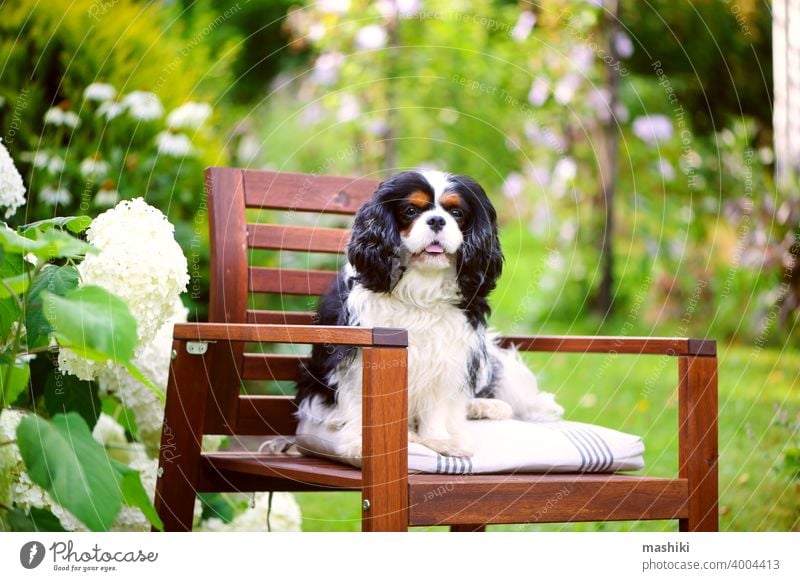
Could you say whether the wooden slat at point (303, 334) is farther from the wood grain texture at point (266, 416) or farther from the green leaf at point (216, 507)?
the green leaf at point (216, 507)

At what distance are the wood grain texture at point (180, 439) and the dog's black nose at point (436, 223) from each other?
0.62 m

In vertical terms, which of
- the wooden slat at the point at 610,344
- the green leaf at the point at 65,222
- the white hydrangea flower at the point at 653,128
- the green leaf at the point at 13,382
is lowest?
the green leaf at the point at 13,382

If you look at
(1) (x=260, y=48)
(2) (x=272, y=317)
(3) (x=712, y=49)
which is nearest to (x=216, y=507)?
(2) (x=272, y=317)

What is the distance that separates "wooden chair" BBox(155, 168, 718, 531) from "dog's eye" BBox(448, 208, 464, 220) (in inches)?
18.2

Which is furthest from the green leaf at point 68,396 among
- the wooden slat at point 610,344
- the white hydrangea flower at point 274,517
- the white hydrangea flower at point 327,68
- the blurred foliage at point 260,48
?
the blurred foliage at point 260,48

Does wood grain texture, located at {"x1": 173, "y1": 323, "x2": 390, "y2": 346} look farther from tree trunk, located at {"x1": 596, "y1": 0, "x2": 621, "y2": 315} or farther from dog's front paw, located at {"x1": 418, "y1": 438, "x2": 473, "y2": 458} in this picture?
tree trunk, located at {"x1": 596, "y1": 0, "x2": 621, "y2": 315}

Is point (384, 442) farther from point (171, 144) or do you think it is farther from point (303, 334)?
point (171, 144)

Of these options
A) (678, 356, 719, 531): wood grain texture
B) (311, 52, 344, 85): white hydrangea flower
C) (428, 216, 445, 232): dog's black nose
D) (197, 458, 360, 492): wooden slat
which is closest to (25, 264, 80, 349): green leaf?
(197, 458, 360, 492): wooden slat

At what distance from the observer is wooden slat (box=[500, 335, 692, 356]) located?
7.93 feet

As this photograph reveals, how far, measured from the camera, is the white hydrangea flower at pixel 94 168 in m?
3.40

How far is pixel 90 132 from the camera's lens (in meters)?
3.79
